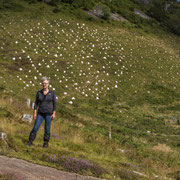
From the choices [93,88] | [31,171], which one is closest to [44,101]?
[31,171]

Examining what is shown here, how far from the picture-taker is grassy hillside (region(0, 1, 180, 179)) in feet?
42.6

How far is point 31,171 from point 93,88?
2654cm

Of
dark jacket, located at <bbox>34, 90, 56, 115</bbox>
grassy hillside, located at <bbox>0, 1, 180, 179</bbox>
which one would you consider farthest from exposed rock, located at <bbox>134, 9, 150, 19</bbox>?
dark jacket, located at <bbox>34, 90, 56, 115</bbox>

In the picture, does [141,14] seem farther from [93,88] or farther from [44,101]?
[44,101]

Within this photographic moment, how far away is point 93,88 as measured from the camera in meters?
34.3

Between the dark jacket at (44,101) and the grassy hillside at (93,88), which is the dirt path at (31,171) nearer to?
the grassy hillside at (93,88)

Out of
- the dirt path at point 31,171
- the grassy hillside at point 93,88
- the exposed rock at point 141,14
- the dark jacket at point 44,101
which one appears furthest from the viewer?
the exposed rock at point 141,14

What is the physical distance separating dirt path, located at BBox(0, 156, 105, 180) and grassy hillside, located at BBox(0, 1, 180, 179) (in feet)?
1.38

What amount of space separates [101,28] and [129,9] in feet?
77.3

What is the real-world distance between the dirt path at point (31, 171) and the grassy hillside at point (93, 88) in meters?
0.42

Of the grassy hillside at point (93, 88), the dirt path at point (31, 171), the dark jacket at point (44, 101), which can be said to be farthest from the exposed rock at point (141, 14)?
the dirt path at point (31, 171)

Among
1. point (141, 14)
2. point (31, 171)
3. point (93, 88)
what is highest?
point (141, 14)

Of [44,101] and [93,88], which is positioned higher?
[44,101]

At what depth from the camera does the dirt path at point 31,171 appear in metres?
7.49
